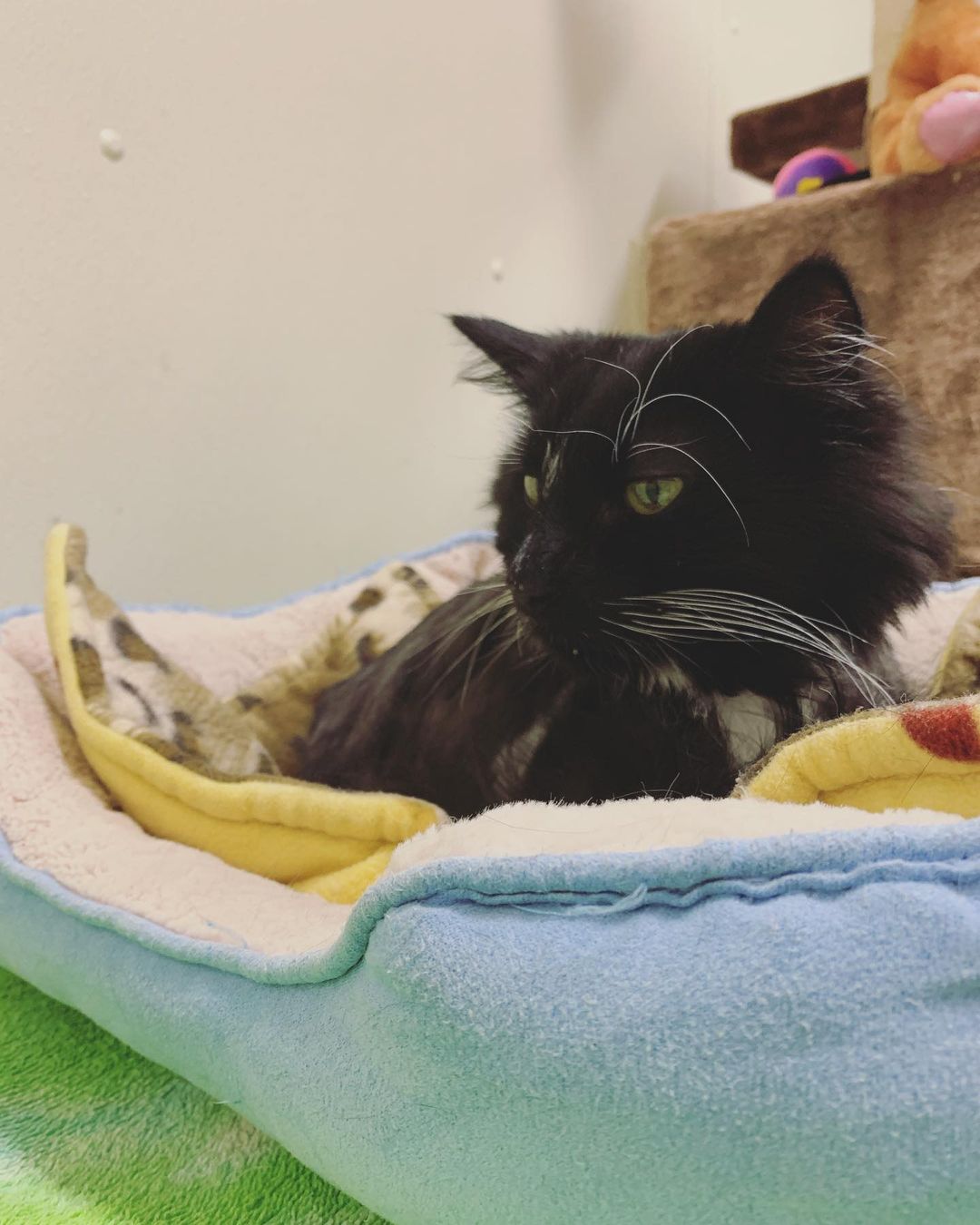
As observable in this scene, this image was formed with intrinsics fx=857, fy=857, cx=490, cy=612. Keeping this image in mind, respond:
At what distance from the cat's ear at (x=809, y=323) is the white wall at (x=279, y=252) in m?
0.99

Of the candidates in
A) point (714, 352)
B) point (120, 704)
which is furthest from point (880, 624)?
point (120, 704)

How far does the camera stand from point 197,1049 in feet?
2.04

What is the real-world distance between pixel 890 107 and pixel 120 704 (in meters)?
1.59

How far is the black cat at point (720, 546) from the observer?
0.76 m

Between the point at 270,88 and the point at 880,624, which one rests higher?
the point at 270,88

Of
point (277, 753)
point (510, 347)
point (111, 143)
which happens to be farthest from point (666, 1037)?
point (111, 143)

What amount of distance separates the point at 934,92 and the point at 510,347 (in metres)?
0.95

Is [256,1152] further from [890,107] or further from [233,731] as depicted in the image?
[890,107]

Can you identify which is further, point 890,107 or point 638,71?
point 638,71

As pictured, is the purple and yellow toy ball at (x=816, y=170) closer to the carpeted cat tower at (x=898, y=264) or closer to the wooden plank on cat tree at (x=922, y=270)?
the carpeted cat tower at (x=898, y=264)

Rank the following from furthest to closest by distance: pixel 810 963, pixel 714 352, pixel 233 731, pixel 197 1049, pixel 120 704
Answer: pixel 233 731 < pixel 120 704 < pixel 714 352 < pixel 197 1049 < pixel 810 963

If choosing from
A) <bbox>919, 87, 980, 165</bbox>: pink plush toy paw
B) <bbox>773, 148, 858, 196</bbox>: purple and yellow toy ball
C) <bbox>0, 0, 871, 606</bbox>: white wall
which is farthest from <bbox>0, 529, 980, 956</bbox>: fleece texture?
<bbox>773, 148, 858, 196</bbox>: purple and yellow toy ball

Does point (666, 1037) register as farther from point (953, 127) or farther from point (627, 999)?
point (953, 127)

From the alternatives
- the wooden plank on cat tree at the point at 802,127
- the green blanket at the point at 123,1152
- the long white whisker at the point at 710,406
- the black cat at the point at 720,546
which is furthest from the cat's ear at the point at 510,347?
the wooden plank on cat tree at the point at 802,127
